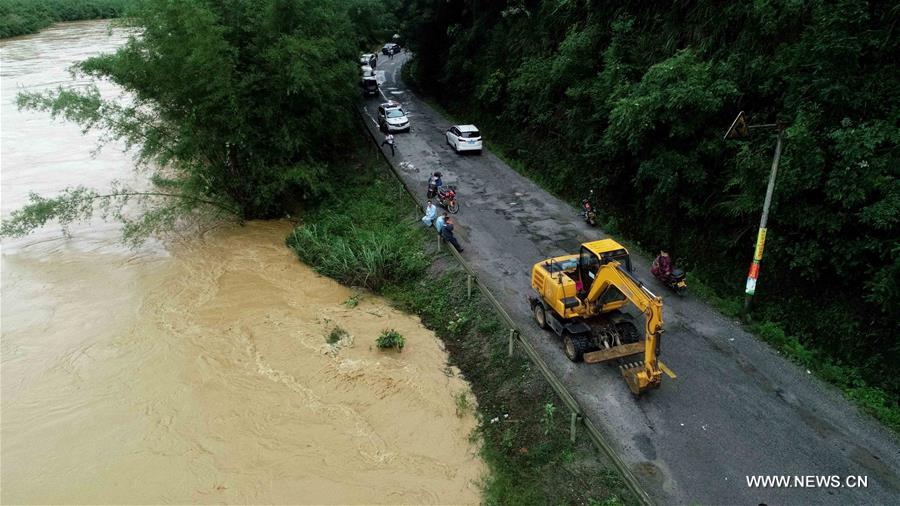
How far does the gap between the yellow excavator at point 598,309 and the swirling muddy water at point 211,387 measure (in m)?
2.92

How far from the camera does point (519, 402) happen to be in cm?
1106

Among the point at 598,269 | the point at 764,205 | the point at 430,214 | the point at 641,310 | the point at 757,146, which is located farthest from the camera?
the point at 430,214

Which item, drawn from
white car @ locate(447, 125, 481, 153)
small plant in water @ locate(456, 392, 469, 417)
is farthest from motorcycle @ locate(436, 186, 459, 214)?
small plant in water @ locate(456, 392, 469, 417)

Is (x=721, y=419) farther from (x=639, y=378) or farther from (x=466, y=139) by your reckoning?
(x=466, y=139)

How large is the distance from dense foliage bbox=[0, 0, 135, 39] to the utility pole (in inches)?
2367

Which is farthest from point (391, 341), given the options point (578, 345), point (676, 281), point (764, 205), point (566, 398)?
point (764, 205)

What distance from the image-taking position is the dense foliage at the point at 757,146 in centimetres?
1027

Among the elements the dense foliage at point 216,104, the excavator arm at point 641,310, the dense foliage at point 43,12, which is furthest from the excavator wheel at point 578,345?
the dense foliage at point 43,12

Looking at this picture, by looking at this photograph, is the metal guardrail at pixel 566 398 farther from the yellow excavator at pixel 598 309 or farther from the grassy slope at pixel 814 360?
the grassy slope at pixel 814 360

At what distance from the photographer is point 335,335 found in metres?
14.5

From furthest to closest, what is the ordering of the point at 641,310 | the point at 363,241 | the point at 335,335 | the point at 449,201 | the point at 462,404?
the point at 449,201
the point at 363,241
the point at 335,335
the point at 462,404
the point at 641,310

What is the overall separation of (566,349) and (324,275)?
9254mm

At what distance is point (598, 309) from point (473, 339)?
3467mm

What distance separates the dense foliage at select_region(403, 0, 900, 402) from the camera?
10266 mm
